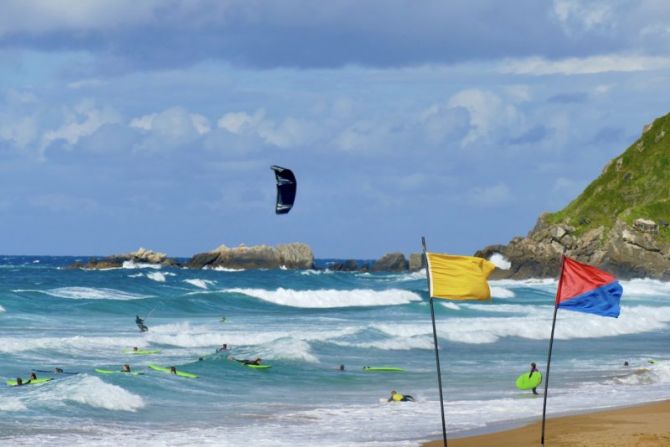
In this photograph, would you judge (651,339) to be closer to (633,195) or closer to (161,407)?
(161,407)

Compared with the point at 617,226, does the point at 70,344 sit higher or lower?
lower

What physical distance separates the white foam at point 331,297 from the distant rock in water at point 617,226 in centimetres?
1907

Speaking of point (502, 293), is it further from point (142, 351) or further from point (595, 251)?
point (142, 351)

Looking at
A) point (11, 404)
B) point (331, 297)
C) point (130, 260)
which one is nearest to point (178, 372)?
point (11, 404)

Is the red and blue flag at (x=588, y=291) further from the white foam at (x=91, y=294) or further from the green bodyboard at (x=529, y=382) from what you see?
the white foam at (x=91, y=294)

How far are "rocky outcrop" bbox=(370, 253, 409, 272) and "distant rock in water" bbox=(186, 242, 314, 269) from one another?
28.8ft

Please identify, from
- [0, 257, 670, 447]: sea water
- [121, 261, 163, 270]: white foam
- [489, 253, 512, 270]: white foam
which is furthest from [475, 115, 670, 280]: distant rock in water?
[121, 261, 163, 270]: white foam

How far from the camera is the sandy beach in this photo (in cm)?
2001

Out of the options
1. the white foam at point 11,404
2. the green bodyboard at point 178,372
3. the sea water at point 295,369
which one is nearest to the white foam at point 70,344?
the sea water at point 295,369

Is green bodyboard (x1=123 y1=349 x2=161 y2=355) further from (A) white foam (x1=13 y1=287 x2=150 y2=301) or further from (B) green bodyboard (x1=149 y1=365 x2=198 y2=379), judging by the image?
(A) white foam (x1=13 y1=287 x2=150 y2=301)

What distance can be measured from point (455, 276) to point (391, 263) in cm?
13392

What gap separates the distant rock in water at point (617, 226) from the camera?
Result: 106m

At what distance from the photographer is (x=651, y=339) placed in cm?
4806

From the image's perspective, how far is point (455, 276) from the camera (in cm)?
1602
